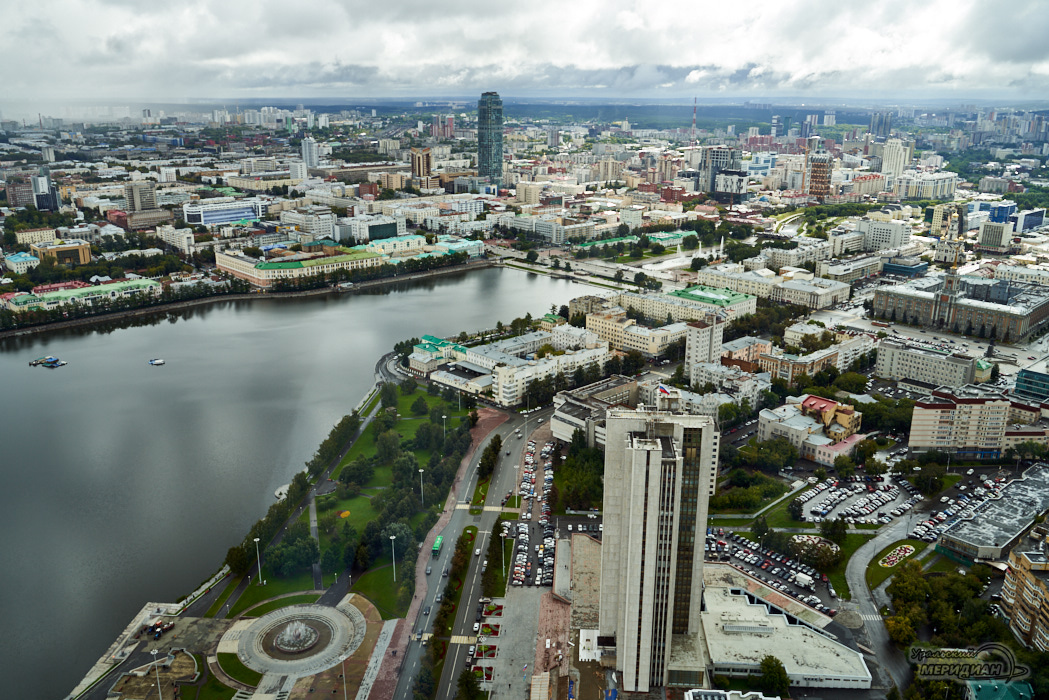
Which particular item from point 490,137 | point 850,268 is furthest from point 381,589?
point 490,137

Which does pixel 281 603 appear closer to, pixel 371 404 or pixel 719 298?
pixel 371 404

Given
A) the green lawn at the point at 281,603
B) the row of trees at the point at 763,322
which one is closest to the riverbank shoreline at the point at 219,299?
the row of trees at the point at 763,322

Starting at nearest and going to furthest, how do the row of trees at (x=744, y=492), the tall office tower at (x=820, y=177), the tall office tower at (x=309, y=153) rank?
1. the row of trees at (x=744, y=492)
2. the tall office tower at (x=820, y=177)
3. the tall office tower at (x=309, y=153)

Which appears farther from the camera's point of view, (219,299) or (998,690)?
(219,299)

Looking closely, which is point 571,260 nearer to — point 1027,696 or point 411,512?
point 411,512

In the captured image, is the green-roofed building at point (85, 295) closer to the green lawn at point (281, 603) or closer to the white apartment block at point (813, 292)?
the green lawn at point (281, 603)
